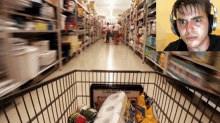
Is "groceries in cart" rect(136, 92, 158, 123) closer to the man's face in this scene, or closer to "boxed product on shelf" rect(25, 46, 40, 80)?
the man's face

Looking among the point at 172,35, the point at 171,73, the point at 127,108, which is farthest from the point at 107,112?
the point at 171,73

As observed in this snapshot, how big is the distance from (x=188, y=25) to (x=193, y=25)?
0.01 m

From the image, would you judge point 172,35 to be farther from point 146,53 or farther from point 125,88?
point 146,53

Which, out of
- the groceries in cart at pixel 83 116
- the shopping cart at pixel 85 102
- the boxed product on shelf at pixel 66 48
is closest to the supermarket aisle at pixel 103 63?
the boxed product on shelf at pixel 66 48

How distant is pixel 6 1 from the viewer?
3.92 ft

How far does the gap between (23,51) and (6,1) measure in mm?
503

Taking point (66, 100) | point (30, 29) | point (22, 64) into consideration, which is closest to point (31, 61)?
point (22, 64)

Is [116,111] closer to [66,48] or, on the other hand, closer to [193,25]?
[193,25]

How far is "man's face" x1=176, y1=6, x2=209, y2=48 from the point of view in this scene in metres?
0.42

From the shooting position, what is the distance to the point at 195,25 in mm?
420

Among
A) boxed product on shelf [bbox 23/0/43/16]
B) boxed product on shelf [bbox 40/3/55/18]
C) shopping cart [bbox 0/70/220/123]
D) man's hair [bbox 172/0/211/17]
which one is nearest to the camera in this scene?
man's hair [bbox 172/0/211/17]

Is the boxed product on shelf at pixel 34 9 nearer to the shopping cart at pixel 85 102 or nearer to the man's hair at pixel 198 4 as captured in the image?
the shopping cart at pixel 85 102

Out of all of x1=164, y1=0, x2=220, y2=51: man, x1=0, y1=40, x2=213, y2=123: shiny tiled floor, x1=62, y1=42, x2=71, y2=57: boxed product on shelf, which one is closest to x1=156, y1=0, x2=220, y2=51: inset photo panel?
x1=164, y1=0, x2=220, y2=51: man

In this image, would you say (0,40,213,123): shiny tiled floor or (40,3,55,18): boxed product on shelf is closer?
(0,40,213,123): shiny tiled floor
